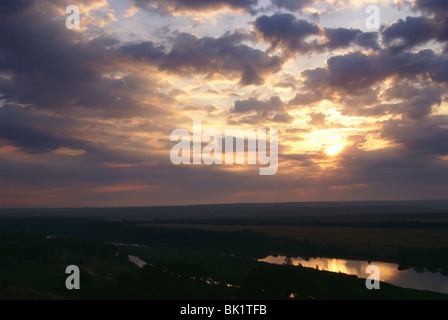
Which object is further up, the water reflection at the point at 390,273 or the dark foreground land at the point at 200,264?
the dark foreground land at the point at 200,264

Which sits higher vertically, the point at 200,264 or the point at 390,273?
the point at 200,264

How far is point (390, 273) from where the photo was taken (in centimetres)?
4666

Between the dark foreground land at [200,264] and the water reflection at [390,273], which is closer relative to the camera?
the dark foreground land at [200,264]

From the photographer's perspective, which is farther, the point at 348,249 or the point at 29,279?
the point at 348,249

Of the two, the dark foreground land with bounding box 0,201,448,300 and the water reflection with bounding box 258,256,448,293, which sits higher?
the dark foreground land with bounding box 0,201,448,300

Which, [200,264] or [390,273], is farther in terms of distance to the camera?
[390,273]

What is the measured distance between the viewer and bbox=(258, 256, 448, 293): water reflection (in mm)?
40247

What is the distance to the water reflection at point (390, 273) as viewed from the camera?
1585 inches

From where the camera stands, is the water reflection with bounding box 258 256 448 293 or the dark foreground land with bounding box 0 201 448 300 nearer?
the dark foreground land with bounding box 0 201 448 300
